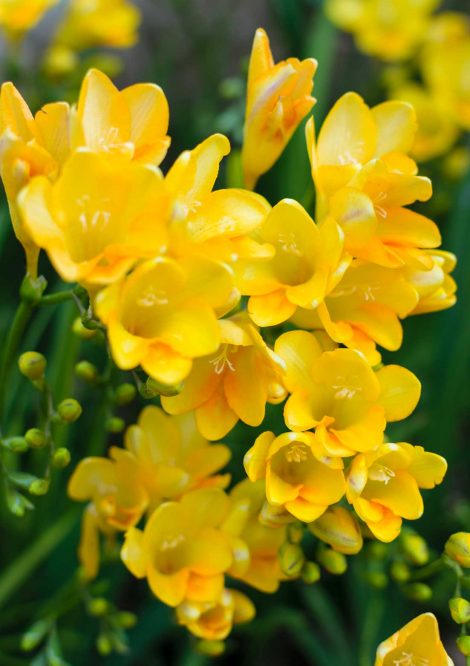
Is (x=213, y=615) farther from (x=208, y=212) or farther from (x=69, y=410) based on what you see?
(x=208, y=212)

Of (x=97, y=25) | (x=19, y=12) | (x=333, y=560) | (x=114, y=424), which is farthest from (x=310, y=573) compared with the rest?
(x=97, y=25)

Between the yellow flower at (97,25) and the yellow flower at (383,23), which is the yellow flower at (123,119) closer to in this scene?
the yellow flower at (97,25)

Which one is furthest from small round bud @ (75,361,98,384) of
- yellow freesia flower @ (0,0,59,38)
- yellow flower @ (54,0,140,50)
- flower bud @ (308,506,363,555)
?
yellow flower @ (54,0,140,50)

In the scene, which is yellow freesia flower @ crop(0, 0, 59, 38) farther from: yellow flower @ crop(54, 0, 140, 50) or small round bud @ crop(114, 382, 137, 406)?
small round bud @ crop(114, 382, 137, 406)

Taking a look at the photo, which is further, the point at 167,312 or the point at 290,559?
the point at 290,559

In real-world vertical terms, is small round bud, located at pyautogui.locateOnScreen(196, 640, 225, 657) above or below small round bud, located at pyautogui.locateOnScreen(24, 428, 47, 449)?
below

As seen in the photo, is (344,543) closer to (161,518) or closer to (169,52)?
(161,518)

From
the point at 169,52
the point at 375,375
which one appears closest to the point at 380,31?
the point at 169,52
